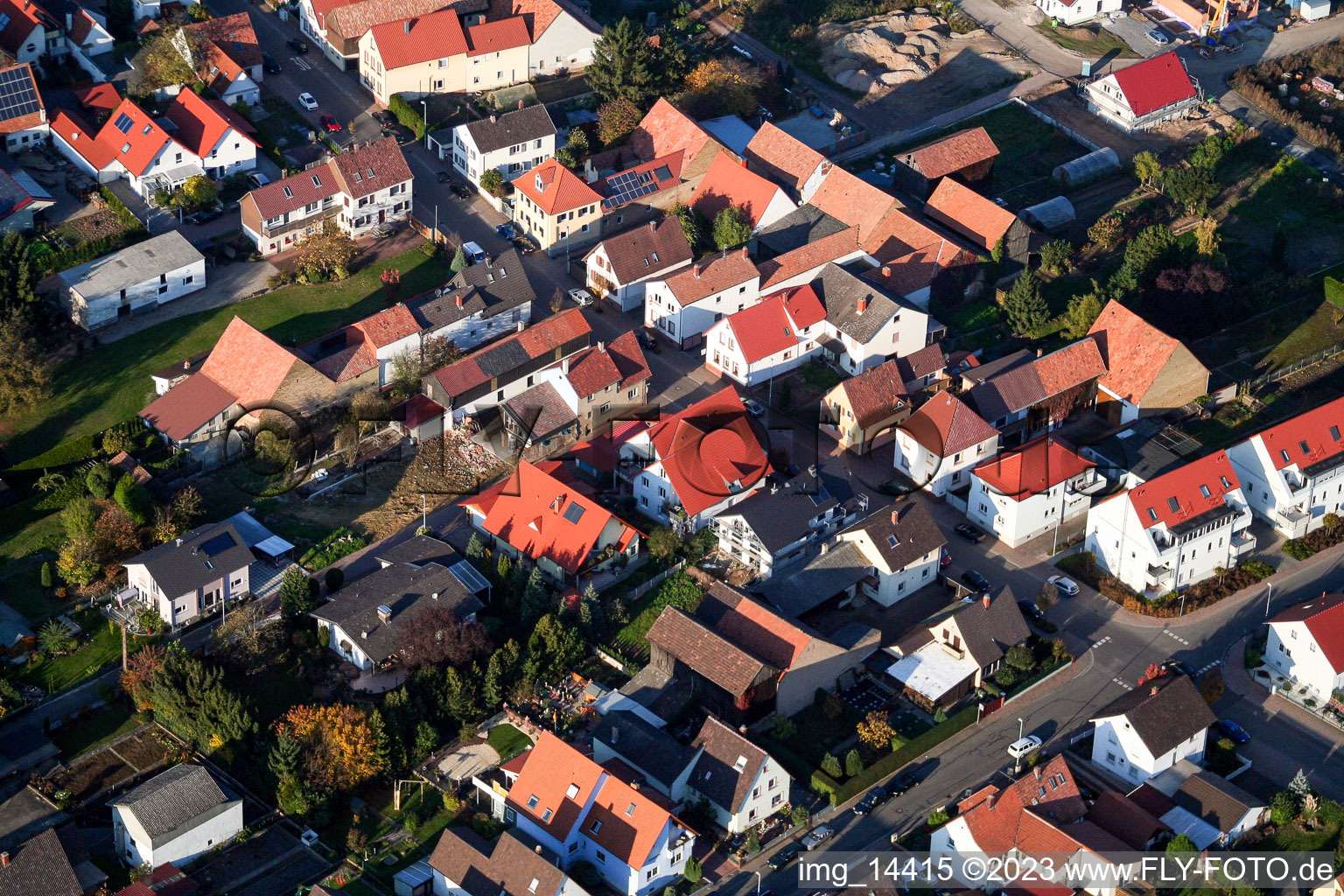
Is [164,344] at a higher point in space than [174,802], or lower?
higher

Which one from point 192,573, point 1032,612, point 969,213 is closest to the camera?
point 192,573

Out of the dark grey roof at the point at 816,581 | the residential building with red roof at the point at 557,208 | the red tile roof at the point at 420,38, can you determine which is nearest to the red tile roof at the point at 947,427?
the dark grey roof at the point at 816,581

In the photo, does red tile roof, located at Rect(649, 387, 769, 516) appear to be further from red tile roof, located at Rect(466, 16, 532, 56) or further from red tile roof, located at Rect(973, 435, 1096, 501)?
red tile roof, located at Rect(466, 16, 532, 56)

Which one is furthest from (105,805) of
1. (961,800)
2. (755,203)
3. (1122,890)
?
(755,203)

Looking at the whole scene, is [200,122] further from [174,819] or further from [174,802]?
[174,819]

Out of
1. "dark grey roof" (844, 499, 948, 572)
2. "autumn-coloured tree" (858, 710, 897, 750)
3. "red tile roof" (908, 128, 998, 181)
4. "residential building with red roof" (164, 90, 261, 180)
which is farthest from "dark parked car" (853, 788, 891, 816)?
"residential building with red roof" (164, 90, 261, 180)

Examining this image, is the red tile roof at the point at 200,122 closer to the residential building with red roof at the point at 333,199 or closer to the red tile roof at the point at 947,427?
the residential building with red roof at the point at 333,199

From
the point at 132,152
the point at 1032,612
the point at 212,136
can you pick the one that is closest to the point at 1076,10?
the point at 1032,612
